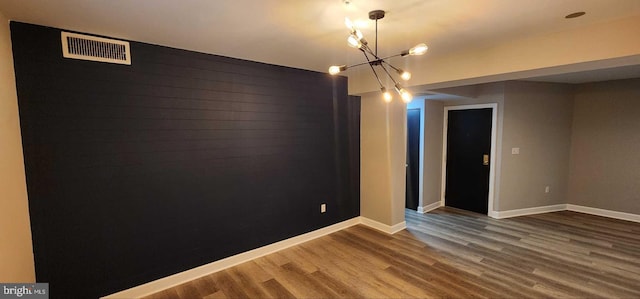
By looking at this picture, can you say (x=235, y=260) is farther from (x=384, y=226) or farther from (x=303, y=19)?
(x=303, y=19)

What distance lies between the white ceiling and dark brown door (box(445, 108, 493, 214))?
277cm

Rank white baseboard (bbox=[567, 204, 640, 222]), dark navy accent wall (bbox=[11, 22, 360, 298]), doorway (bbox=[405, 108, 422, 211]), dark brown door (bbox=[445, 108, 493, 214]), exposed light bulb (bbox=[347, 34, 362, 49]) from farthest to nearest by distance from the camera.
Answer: doorway (bbox=[405, 108, 422, 211]) < dark brown door (bbox=[445, 108, 493, 214]) < white baseboard (bbox=[567, 204, 640, 222]) < dark navy accent wall (bbox=[11, 22, 360, 298]) < exposed light bulb (bbox=[347, 34, 362, 49])

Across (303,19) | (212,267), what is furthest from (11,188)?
(303,19)

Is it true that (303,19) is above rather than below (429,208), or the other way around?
above

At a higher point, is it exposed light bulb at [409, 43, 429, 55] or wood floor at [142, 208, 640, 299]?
exposed light bulb at [409, 43, 429, 55]

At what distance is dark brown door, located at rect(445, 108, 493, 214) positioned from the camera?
4.86 metres

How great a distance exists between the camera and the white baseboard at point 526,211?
4668mm

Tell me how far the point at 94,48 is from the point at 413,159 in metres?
4.94

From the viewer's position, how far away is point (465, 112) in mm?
5098

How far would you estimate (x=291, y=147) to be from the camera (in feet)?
11.6

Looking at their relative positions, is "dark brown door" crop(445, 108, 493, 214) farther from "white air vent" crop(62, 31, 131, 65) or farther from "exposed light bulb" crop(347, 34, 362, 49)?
"white air vent" crop(62, 31, 131, 65)

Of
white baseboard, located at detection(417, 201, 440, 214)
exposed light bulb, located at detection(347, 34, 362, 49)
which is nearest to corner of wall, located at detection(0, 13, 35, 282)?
exposed light bulb, located at detection(347, 34, 362, 49)

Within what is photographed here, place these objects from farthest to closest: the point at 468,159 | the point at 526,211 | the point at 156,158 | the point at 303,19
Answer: the point at 468,159, the point at 526,211, the point at 156,158, the point at 303,19

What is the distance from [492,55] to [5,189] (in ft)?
13.1
